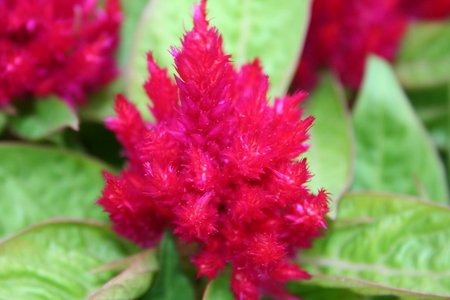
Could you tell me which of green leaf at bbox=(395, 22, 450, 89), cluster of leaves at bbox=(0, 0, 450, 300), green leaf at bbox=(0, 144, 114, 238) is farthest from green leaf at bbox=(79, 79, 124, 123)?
green leaf at bbox=(395, 22, 450, 89)

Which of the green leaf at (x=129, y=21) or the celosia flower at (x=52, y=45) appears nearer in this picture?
the celosia flower at (x=52, y=45)

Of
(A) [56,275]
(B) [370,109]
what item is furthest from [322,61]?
(A) [56,275]

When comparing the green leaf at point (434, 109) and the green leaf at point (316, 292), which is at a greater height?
the green leaf at point (434, 109)

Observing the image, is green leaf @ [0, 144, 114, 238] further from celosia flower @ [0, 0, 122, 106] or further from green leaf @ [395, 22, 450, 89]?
green leaf @ [395, 22, 450, 89]

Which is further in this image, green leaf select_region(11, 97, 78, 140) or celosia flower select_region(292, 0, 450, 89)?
celosia flower select_region(292, 0, 450, 89)

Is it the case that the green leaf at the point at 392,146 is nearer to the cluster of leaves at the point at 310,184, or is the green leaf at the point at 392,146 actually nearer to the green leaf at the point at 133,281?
the cluster of leaves at the point at 310,184

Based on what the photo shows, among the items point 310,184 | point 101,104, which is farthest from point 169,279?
point 101,104

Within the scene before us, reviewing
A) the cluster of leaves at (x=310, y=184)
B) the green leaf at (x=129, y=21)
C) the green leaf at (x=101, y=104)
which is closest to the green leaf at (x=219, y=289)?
the cluster of leaves at (x=310, y=184)
